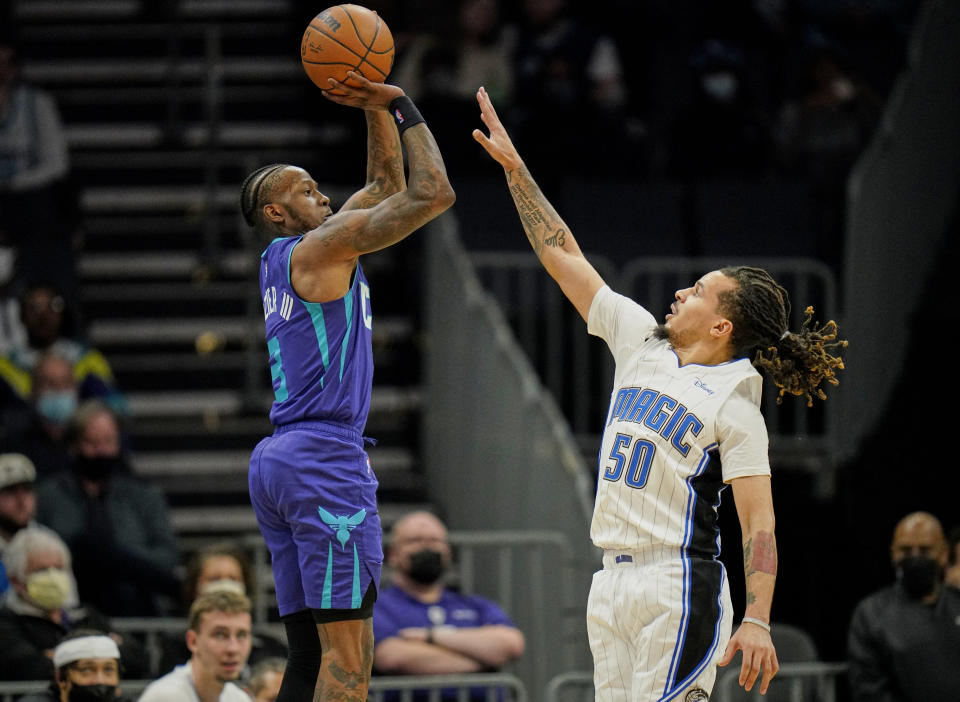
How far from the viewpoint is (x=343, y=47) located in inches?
204

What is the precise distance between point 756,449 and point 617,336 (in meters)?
0.66

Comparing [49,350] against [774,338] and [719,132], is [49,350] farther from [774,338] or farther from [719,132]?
[774,338]

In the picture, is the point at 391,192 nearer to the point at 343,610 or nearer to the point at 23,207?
the point at 343,610

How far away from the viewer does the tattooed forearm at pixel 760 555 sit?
15.0 feet

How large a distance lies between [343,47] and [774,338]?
1.66 m

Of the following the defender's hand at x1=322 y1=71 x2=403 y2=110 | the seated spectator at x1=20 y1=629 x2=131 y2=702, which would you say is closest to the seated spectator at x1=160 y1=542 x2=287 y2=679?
the seated spectator at x1=20 y1=629 x2=131 y2=702

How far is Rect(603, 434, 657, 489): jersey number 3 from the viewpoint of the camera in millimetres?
4773

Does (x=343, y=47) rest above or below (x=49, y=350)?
above

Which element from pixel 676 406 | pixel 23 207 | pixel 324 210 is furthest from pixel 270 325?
pixel 23 207

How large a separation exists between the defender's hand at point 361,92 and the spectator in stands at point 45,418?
4.18 m

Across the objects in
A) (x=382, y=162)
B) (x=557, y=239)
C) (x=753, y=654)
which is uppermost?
(x=382, y=162)

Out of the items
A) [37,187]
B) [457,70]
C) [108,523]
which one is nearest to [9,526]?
[108,523]

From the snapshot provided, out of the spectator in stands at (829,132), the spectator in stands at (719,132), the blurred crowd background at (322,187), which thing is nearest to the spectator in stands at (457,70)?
the blurred crowd background at (322,187)

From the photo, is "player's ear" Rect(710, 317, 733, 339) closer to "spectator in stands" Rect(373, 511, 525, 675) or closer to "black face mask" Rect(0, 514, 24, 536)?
"spectator in stands" Rect(373, 511, 525, 675)
